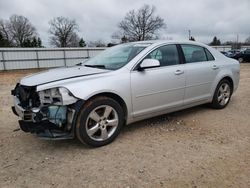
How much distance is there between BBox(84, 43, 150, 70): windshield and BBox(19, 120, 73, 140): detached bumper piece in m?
1.26

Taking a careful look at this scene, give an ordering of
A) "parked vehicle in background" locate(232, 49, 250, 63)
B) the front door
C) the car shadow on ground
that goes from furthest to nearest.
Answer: "parked vehicle in background" locate(232, 49, 250, 63) → the front door → the car shadow on ground

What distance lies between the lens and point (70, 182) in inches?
104

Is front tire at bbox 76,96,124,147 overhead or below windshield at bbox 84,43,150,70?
below

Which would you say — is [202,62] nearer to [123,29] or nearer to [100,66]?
[100,66]

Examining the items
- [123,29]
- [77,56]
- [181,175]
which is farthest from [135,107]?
[123,29]

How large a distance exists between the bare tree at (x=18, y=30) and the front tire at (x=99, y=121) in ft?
187

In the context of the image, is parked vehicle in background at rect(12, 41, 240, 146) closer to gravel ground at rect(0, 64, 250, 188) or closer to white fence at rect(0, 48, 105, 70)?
gravel ground at rect(0, 64, 250, 188)

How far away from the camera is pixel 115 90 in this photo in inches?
137

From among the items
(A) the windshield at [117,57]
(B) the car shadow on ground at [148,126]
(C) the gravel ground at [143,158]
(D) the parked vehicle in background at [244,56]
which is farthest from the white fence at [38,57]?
(B) the car shadow on ground at [148,126]

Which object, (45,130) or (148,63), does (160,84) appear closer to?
(148,63)

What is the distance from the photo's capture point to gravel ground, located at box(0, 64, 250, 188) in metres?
2.65

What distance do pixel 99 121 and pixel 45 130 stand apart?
0.74m

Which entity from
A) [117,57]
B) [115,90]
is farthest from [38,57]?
[115,90]

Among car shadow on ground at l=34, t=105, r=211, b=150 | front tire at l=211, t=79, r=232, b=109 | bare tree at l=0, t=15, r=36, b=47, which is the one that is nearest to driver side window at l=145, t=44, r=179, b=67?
car shadow on ground at l=34, t=105, r=211, b=150
